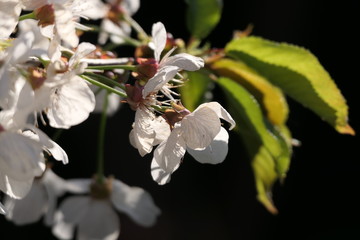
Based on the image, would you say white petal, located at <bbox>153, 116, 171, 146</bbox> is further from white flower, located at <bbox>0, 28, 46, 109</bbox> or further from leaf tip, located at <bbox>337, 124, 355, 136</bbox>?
leaf tip, located at <bbox>337, 124, 355, 136</bbox>

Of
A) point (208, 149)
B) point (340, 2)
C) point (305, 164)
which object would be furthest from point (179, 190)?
point (208, 149)

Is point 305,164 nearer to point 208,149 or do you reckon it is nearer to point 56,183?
point 56,183

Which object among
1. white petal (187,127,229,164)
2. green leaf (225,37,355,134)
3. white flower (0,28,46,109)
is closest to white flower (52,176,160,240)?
green leaf (225,37,355,134)

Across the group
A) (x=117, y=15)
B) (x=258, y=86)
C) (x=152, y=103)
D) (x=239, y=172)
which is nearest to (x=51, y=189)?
(x=117, y=15)

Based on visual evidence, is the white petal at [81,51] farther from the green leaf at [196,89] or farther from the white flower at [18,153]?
the green leaf at [196,89]

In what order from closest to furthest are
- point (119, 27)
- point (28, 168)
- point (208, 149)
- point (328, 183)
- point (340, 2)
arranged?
point (28, 168)
point (208, 149)
point (119, 27)
point (328, 183)
point (340, 2)

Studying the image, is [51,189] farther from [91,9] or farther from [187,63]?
[187,63]

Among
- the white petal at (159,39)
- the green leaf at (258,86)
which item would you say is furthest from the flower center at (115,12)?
the white petal at (159,39)
